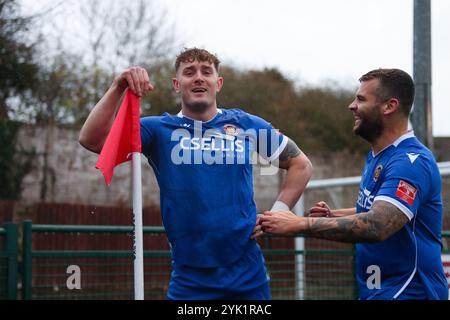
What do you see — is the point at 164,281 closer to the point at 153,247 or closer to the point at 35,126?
the point at 153,247

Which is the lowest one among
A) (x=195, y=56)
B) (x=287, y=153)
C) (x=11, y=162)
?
(x=287, y=153)

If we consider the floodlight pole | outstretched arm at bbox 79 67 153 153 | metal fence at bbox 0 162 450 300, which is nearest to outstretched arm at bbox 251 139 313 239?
outstretched arm at bbox 79 67 153 153

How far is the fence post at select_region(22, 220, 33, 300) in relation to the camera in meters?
7.74

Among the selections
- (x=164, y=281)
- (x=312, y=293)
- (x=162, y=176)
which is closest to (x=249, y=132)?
(x=162, y=176)

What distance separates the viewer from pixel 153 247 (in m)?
10.8

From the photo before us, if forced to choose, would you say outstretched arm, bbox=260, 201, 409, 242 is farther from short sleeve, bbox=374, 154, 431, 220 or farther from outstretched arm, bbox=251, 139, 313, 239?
outstretched arm, bbox=251, 139, 313, 239

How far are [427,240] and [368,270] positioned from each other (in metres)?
0.42

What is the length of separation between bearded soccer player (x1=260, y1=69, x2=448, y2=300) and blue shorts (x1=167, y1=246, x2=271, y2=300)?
23.1 inches

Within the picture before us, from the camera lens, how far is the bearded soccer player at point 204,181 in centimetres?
476

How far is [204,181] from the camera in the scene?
4.77m

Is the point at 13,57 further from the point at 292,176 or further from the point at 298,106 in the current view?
the point at 298,106

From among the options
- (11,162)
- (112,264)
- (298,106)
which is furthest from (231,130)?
(298,106)

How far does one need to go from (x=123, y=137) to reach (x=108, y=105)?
0.24 metres

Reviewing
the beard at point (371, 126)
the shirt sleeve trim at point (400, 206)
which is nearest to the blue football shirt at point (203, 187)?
the beard at point (371, 126)
